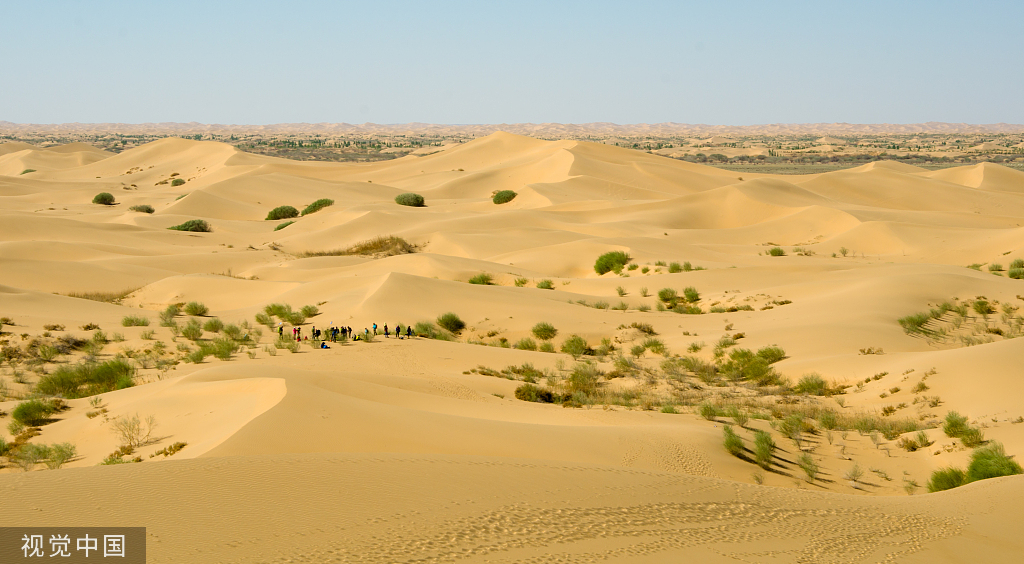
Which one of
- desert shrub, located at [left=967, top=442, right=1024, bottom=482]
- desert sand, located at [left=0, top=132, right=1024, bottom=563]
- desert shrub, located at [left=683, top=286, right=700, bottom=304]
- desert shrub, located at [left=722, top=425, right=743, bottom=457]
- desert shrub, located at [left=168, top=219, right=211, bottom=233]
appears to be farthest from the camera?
desert shrub, located at [left=168, top=219, right=211, bottom=233]

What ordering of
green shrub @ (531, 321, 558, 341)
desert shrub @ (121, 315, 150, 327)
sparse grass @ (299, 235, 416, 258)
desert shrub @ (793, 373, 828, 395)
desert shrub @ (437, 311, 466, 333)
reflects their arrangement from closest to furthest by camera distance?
desert shrub @ (793, 373, 828, 395) < desert shrub @ (121, 315, 150, 327) < green shrub @ (531, 321, 558, 341) < desert shrub @ (437, 311, 466, 333) < sparse grass @ (299, 235, 416, 258)

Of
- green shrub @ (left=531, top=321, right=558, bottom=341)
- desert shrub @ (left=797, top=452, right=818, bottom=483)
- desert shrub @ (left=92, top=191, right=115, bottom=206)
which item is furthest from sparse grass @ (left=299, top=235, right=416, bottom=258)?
desert shrub @ (left=92, top=191, right=115, bottom=206)

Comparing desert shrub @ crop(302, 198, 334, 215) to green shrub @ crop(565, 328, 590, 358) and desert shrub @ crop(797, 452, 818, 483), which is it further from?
desert shrub @ crop(797, 452, 818, 483)

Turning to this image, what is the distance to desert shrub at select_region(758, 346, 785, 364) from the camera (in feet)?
47.5

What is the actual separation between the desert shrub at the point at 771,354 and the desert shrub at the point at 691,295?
258 inches

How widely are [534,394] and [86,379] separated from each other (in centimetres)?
729

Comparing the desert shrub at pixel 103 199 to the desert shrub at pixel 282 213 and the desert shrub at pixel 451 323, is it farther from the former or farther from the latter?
the desert shrub at pixel 451 323

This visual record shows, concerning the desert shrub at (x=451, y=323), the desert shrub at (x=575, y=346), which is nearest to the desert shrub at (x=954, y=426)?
the desert shrub at (x=575, y=346)

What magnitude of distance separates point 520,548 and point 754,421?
691 centimetres

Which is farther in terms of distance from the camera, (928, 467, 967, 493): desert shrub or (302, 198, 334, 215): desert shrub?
(302, 198, 334, 215): desert shrub

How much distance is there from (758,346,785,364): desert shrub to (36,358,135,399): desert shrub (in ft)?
38.1

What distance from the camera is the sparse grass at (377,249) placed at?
101ft

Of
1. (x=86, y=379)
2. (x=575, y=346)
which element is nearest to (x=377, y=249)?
(x=575, y=346)

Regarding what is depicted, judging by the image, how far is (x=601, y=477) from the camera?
248 inches
